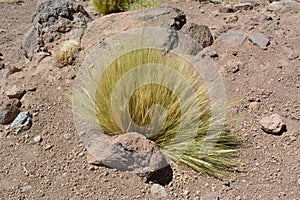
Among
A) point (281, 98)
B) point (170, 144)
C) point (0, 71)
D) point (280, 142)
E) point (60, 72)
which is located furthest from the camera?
point (0, 71)

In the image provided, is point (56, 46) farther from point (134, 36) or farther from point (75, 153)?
point (75, 153)

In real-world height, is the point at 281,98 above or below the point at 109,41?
below

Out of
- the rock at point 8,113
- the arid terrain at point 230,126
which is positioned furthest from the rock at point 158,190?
the rock at point 8,113

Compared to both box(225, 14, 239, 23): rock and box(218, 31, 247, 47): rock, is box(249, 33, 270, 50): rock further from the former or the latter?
box(225, 14, 239, 23): rock

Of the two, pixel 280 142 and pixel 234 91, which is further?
pixel 234 91

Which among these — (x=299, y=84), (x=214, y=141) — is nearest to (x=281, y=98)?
(x=299, y=84)

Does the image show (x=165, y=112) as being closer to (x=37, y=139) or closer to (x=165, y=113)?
(x=165, y=113)
